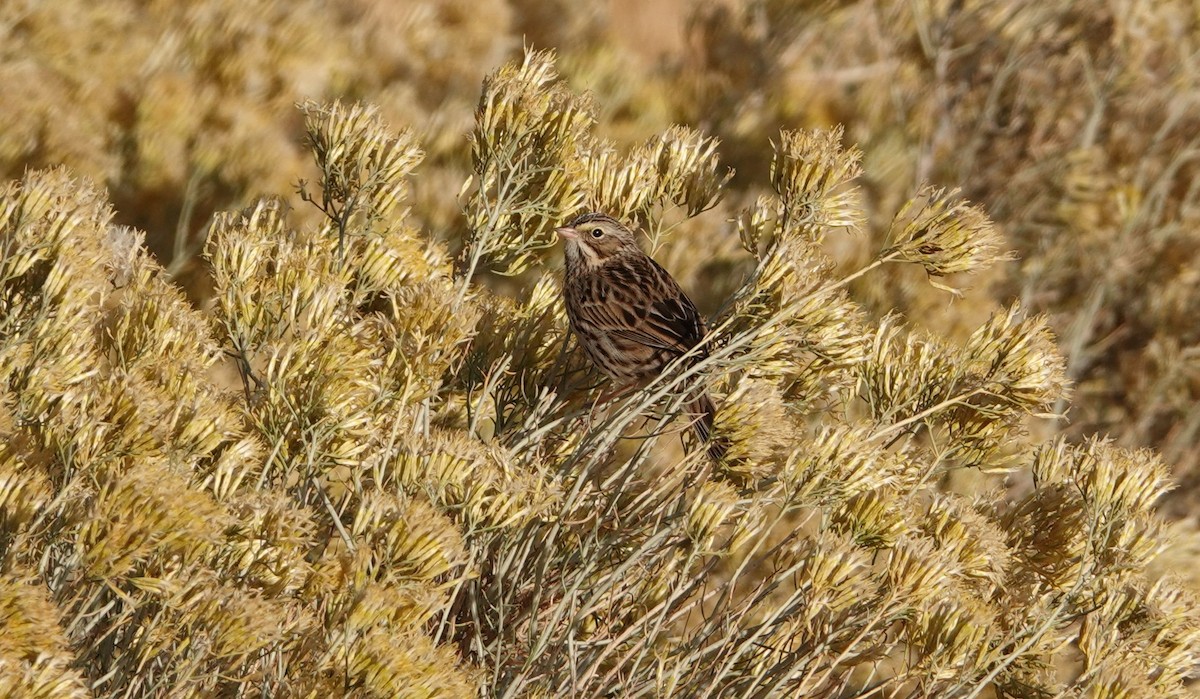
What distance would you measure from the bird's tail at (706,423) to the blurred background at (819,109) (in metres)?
2.16

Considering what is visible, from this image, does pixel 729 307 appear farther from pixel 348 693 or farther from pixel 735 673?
pixel 348 693

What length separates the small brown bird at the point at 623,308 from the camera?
383 centimetres

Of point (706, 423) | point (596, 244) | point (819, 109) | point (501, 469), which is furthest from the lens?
point (819, 109)

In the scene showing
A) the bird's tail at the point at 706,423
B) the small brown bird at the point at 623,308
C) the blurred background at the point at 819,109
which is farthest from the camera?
the blurred background at the point at 819,109

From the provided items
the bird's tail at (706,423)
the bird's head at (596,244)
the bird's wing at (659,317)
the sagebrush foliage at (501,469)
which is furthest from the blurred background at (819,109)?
the sagebrush foliage at (501,469)

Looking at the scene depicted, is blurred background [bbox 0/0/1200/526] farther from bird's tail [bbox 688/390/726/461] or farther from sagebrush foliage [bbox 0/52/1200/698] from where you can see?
sagebrush foliage [bbox 0/52/1200/698]

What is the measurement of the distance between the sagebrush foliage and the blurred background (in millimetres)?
2325

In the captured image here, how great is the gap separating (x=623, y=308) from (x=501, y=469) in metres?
1.78

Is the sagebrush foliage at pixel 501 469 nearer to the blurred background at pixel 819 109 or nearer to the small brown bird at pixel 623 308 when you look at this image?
the small brown bird at pixel 623 308

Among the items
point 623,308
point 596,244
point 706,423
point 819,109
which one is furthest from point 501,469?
point 819,109

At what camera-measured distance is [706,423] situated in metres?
3.40

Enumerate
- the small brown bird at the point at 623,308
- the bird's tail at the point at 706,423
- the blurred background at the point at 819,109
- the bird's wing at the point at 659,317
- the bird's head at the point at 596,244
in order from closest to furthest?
the bird's tail at the point at 706,423, the small brown bird at the point at 623,308, the bird's wing at the point at 659,317, the bird's head at the point at 596,244, the blurred background at the point at 819,109

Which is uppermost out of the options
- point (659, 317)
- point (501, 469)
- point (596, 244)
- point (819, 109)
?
point (501, 469)

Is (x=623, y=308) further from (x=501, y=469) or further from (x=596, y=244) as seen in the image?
(x=501, y=469)
